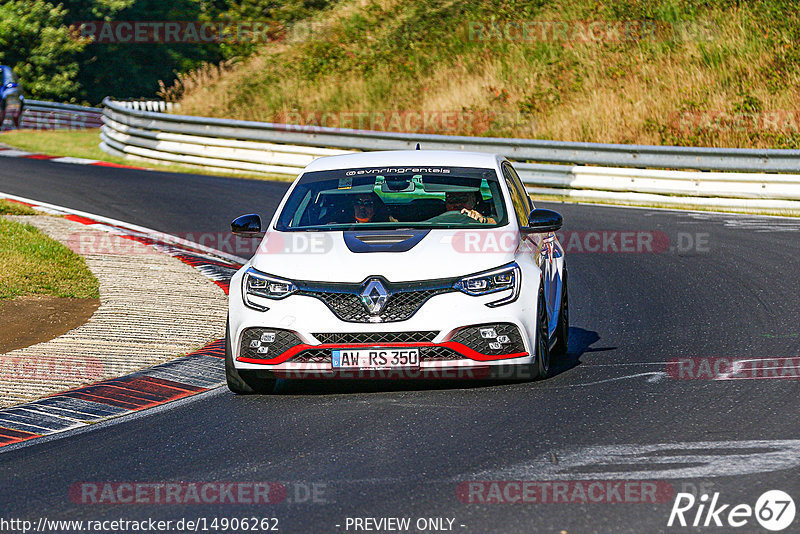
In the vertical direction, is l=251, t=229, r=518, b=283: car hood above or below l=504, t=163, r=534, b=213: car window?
below

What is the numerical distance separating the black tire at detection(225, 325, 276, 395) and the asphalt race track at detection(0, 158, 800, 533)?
0.23 feet

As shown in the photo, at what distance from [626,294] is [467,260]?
15.9 feet

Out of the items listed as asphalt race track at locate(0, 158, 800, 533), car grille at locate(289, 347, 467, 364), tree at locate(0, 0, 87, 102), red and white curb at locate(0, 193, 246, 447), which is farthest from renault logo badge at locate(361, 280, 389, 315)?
tree at locate(0, 0, 87, 102)

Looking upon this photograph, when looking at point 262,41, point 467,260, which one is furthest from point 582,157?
point 262,41

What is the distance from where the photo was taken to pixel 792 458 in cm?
612

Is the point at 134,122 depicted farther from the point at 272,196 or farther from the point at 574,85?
the point at 574,85

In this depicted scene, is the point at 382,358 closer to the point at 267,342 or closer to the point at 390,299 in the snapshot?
the point at 390,299

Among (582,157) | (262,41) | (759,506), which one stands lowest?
(759,506)

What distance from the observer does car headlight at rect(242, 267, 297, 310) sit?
317 inches

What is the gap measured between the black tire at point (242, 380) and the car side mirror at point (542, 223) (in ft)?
7.09

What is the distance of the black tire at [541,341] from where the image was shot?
8.12 meters

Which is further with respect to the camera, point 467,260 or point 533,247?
point 533,247

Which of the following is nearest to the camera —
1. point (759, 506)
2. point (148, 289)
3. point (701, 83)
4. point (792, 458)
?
point (759, 506)

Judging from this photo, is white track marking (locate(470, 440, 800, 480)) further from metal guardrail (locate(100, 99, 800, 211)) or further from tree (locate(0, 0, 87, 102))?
tree (locate(0, 0, 87, 102))
